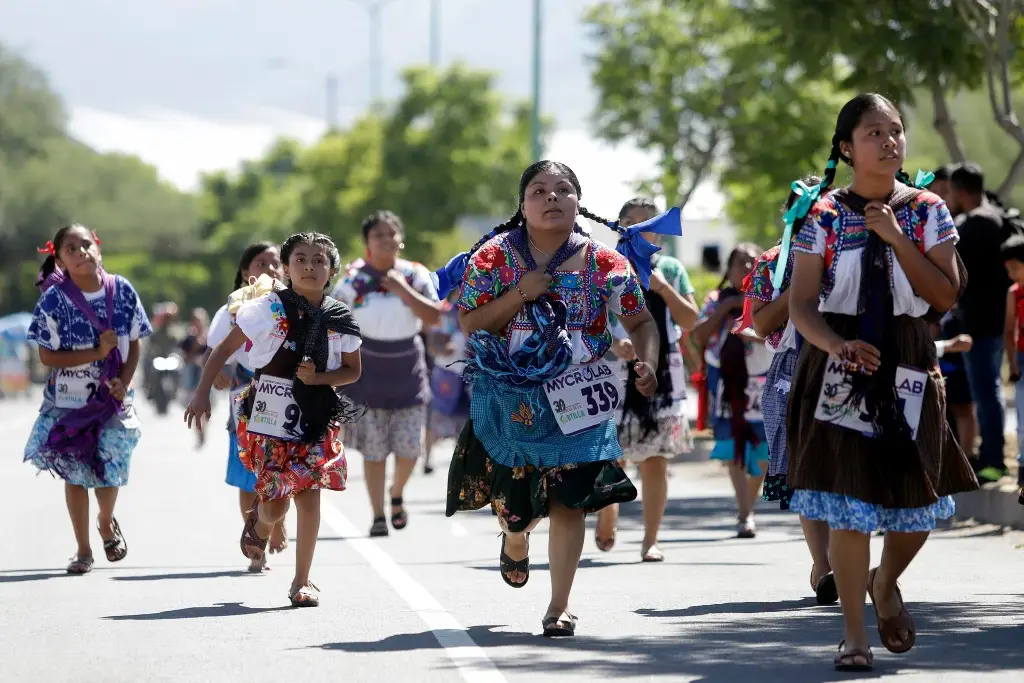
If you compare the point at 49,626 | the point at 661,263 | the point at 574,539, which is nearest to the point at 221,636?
the point at 49,626

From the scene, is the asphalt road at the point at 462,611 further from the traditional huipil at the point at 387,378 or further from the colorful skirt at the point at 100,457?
the traditional huipil at the point at 387,378

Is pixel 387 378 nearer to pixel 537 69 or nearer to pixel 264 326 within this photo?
pixel 264 326

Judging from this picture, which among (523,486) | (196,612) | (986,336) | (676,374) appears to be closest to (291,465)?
(196,612)

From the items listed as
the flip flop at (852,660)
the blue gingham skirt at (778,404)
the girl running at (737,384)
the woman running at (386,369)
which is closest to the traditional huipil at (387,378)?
the woman running at (386,369)

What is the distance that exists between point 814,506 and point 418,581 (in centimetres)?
378

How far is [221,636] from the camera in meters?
8.45

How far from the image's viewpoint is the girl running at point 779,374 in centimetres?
841

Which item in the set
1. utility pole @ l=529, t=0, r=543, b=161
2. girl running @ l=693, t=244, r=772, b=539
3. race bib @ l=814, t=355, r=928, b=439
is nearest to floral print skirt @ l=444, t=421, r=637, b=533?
race bib @ l=814, t=355, r=928, b=439

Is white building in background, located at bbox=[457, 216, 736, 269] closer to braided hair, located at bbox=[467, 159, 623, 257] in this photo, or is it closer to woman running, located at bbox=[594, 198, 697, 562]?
woman running, located at bbox=[594, 198, 697, 562]

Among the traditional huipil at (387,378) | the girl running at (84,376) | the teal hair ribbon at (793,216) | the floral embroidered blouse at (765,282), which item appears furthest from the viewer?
the traditional huipil at (387,378)

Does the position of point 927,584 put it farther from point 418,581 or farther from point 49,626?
point 49,626

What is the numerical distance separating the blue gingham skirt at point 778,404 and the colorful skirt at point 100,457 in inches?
149

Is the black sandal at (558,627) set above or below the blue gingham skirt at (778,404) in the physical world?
below

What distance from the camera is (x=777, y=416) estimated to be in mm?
9398
